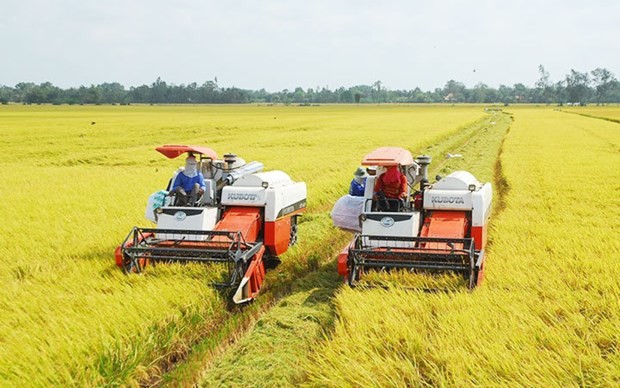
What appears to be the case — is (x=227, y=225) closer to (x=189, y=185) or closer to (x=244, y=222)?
(x=244, y=222)

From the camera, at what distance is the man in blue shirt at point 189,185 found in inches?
324

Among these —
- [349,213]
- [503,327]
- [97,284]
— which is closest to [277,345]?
[503,327]

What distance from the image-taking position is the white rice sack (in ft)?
27.0

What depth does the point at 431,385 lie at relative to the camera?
13.4 ft

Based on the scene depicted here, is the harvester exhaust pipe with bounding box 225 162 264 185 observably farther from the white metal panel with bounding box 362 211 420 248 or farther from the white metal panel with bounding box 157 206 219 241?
the white metal panel with bounding box 362 211 420 248

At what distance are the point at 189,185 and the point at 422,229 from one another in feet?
10.5

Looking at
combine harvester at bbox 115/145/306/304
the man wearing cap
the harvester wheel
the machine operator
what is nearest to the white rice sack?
the machine operator

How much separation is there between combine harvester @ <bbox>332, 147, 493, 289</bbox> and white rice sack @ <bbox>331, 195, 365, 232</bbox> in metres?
0.28

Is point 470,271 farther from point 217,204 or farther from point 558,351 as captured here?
point 217,204

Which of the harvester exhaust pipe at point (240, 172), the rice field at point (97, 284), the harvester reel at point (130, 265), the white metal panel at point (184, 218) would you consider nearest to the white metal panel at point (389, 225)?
the rice field at point (97, 284)

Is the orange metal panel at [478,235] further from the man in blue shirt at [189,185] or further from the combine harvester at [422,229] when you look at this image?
the man in blue shirt at [189,185]

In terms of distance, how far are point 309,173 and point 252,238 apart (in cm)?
949

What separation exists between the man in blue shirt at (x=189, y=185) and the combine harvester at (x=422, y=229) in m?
2.27

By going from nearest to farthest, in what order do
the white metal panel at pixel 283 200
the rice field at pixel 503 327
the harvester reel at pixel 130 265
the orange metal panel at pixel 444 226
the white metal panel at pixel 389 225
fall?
the rice field at pixel 503 327, the harvester reel at pixel 130 265, the orange metal panel at pixel 444 226, the white metal panel at pixel 389 225, the white metal panel at pixel 283 200
